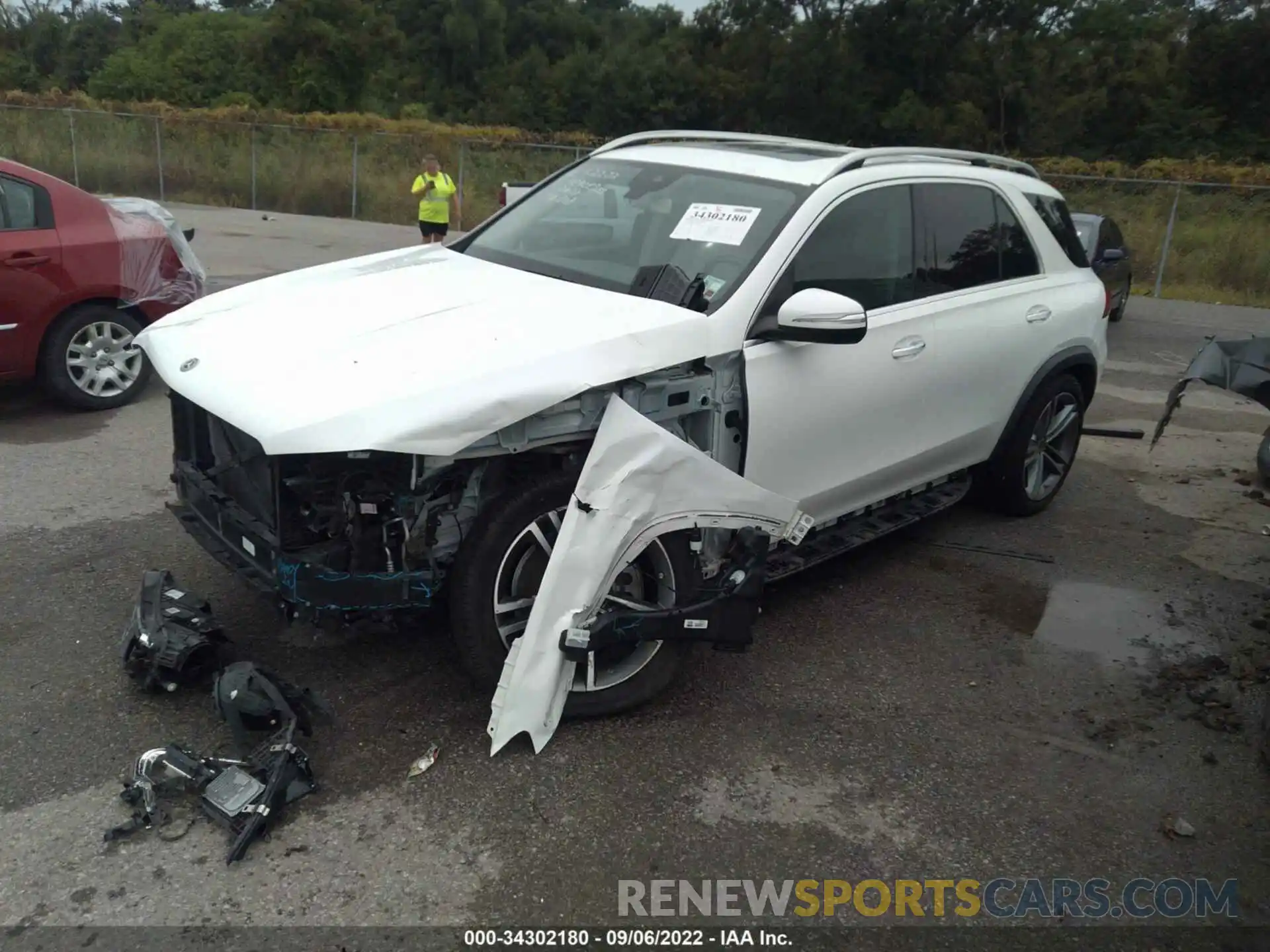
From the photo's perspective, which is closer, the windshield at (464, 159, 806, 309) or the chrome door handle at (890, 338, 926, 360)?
the windshield at (464, 159, 806, 309)

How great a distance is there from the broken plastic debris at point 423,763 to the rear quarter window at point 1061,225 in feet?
14.0

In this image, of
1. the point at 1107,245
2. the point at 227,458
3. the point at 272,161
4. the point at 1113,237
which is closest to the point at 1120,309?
the point at 1113,237

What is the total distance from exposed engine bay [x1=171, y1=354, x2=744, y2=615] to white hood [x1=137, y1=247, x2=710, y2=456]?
0.13m

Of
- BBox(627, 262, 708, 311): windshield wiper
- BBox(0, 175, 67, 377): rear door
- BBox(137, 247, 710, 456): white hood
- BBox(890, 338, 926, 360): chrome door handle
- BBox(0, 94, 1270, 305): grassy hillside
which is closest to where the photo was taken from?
BBox(137, 247, 710, 456): white hood

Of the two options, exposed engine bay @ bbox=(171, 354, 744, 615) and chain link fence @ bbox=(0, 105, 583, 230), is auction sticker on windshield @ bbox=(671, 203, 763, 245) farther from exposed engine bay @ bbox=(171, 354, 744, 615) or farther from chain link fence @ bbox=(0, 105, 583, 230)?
chain link fence @ bbox=(0, 105, 583, 230)

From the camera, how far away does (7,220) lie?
6637 millimetres

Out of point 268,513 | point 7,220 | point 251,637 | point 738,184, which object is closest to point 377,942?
point 268,513

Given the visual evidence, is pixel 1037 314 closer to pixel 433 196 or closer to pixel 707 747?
pixel 707 747

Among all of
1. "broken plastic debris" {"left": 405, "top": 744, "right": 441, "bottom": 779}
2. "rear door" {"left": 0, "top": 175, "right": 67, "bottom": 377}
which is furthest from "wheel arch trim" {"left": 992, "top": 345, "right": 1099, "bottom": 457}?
"rear door" {"left": 0, "top": 175, "right": 67, "bottom": 377}

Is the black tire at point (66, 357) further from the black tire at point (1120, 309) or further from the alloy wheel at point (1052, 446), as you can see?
the black tire at point (1120, 309)

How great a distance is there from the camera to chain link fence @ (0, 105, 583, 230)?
77.1 ft

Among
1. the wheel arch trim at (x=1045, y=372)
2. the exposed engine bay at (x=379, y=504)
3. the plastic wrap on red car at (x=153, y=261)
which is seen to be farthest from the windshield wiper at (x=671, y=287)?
the plastic wrap on red car at (x=153, y=261)

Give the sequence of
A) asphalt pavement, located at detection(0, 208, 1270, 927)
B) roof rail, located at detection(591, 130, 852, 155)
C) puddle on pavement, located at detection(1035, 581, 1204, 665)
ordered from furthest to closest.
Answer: roof rail, located at detection(591, 130, 852, 155)
puddle on pavement, located at detection(1035, 581, 1204, 665)
asphalt pavement, located at detection(0, 208, 1270, 927)

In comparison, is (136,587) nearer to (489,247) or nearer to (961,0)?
(489,247)
